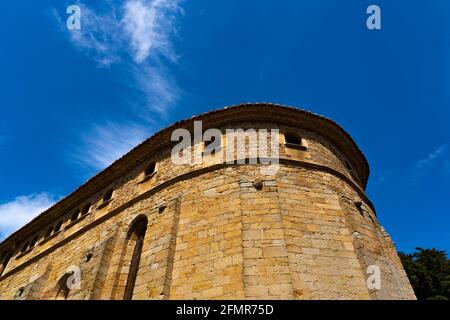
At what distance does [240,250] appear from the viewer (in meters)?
7.12

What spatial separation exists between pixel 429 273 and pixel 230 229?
68.1ft

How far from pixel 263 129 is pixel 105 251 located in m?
6.25

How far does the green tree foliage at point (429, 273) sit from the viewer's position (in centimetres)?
2094

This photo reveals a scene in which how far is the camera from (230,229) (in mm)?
7699

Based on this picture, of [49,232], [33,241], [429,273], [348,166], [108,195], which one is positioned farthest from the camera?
[429,273]

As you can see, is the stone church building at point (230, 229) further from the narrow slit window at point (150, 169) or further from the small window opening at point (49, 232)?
the small window opening at point (49, 232)

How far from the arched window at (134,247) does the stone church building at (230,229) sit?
0.03 meters

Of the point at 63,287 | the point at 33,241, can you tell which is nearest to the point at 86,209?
the point at 63,287

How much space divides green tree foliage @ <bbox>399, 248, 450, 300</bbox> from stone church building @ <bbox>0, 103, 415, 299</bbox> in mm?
13621

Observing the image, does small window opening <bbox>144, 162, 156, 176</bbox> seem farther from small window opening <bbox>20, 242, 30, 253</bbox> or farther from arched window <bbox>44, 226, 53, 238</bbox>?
small window opening <bbox>20, 242, 30, 253</bbox>

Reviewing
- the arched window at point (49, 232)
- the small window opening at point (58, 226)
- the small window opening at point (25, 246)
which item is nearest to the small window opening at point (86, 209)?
the small window opening at point (58, 226)

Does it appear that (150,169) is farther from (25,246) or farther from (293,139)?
(25,246)

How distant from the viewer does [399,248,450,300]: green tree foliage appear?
68.7 ft
